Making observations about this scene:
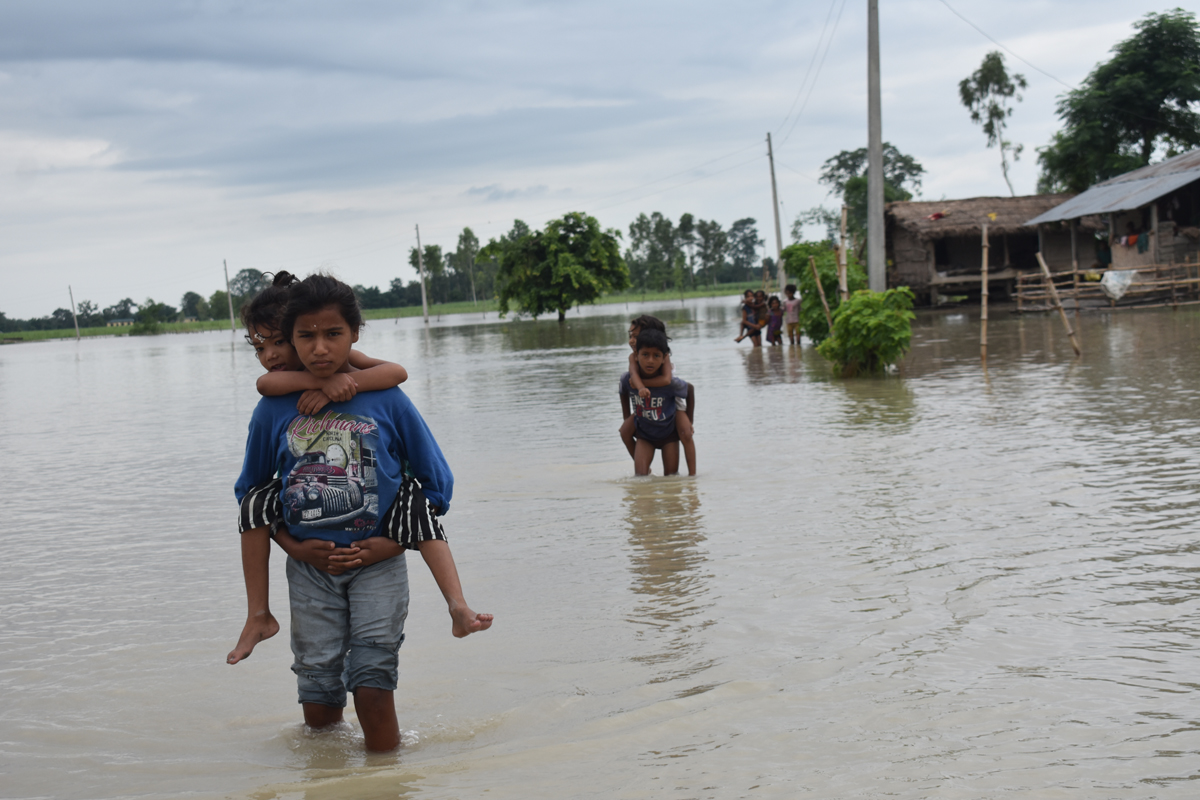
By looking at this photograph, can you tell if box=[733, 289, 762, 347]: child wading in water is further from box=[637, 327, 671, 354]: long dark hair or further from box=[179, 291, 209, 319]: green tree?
box=[179, 291, 209, 319]: green tree

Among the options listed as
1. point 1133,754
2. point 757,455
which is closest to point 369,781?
point 1133,754

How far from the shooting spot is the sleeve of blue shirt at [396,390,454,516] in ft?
11.3

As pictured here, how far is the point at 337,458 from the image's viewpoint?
10.9 ft

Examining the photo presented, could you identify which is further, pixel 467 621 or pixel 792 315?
pixel 792 315

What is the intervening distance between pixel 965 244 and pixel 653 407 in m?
36.9

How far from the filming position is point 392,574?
343 centimetres

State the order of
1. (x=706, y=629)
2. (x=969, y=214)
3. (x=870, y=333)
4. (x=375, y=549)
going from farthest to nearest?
(x=969, y=214)
(x=870, y=333)
(x=706, y=629)
(x=375, y=549)

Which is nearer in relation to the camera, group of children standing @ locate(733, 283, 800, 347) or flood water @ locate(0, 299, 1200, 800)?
flood water @ locate(0, 299, 1200, 800)

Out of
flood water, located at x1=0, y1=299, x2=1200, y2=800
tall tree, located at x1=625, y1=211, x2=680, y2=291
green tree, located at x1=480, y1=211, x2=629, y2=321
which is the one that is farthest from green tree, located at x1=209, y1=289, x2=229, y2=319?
flood water, located at x1=0, y1=299, x2=1200, y2=800

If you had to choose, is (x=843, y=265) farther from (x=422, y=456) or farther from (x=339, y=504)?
(x=339, y=504)

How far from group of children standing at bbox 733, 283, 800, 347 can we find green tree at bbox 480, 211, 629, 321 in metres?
32.6

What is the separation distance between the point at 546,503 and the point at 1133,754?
5.34m

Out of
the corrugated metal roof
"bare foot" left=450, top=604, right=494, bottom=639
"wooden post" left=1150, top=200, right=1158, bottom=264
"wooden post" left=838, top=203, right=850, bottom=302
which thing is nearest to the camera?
"bare foot" left=450, top=604, right=494, bottom=639

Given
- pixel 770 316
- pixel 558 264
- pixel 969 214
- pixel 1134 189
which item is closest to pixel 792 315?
pixel 770 316
